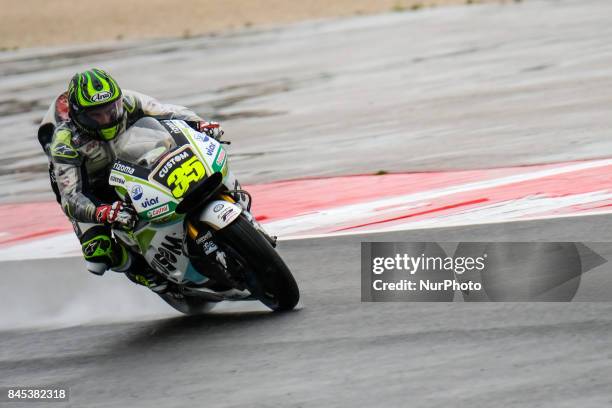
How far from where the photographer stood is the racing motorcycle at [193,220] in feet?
21.2

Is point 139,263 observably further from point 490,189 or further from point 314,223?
point 490,189

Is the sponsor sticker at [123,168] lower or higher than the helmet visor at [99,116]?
lower

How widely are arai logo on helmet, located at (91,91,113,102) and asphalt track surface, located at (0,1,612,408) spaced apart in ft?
4.93

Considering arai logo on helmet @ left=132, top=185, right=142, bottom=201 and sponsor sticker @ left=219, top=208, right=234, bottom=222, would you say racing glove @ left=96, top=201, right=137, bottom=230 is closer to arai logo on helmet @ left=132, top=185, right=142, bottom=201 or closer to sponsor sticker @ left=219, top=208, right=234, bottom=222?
arai logo on helmet @ left=132, top=185, right=142, bottom=201

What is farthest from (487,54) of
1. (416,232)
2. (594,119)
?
(416,232)

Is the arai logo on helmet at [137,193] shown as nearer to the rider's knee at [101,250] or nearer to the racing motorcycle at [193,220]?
the racing motorcycle at [193,220]

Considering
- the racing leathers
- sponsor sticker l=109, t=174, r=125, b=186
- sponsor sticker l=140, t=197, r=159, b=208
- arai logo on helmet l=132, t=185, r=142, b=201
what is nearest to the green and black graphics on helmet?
the racing leathers

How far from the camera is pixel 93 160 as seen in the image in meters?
6.97

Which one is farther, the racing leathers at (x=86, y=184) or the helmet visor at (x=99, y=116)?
the racing leathers at (x=86, y=184)

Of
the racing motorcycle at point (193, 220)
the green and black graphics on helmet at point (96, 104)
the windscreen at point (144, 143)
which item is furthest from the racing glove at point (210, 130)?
the green and black graphics on helmet at point (96, 104)

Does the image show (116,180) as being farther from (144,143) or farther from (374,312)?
(374,312)

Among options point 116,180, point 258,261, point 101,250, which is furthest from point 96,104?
point 258,261

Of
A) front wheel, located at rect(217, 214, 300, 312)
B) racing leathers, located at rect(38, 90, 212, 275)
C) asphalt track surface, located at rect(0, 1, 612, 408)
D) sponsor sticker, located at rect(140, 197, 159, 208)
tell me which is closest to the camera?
asphalt track surface, located at rect(0, 1, 612, 408)

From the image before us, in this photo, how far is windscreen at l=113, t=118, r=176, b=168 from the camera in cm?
669
